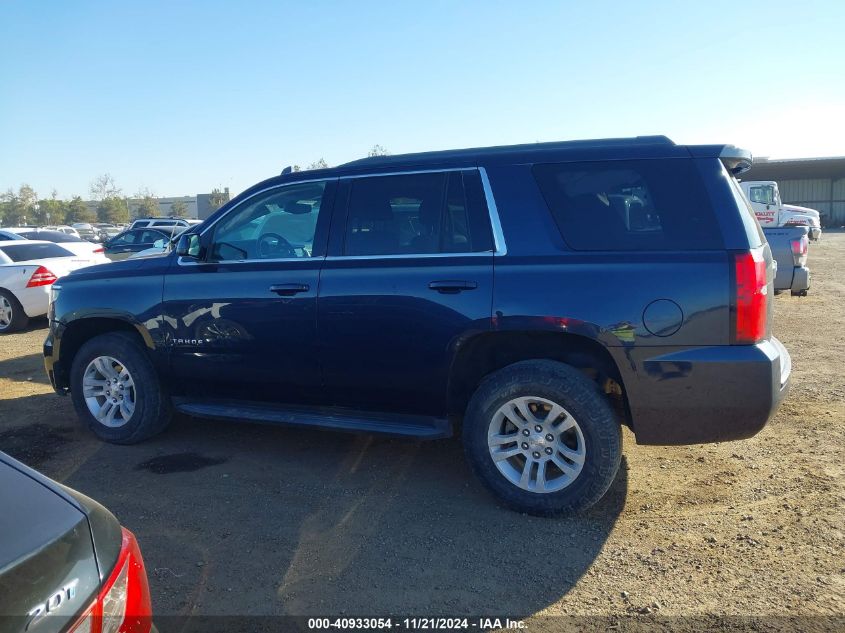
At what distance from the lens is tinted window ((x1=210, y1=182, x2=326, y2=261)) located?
459 cm

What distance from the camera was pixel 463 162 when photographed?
4.18 meters

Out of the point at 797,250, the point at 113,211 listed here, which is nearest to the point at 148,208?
the point at 113,211

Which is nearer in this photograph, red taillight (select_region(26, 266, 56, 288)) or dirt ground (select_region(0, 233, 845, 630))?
dirt ground (select_region(0, 233, 845, 630))

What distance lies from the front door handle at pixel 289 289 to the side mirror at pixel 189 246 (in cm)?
72

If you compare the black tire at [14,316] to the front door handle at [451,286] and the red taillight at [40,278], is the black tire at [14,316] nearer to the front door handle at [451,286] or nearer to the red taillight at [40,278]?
the red taillight at [40,278]

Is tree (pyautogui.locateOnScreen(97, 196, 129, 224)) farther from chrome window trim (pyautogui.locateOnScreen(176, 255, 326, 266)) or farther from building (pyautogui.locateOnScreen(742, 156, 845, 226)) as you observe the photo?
chrome window trim (pyautogui.locateOnScreen(176, 255, 326, 266))

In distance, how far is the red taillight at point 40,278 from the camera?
1062 cm

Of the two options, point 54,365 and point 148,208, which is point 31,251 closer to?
point 54,365

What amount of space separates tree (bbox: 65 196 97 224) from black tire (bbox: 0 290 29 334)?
70108 mm

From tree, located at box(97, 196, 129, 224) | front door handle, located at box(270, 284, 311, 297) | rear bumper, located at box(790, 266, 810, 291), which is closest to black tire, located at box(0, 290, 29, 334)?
front door handle, located at box(270, 284, 311, 297)

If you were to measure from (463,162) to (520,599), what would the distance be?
2535mm

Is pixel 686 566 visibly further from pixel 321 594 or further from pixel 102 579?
pixel 102 579

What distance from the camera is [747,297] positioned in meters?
3.46

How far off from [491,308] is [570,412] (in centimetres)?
Answer: 74
